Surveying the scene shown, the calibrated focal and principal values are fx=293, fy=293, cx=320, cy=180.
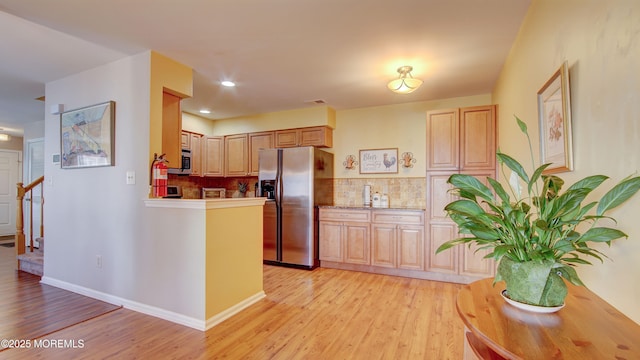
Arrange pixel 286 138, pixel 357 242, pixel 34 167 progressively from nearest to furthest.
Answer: pixel 357 242
pixel 286 138
pixel 34 167

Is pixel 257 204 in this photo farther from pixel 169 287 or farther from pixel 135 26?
pixel 135 26

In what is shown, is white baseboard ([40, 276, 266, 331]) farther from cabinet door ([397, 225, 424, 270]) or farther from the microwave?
the microwave

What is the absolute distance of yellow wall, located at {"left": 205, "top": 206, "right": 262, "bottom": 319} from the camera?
2.47m

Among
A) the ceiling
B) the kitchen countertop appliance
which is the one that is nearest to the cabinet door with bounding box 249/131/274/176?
the kitchen countertop appliance

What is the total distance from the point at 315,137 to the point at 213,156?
202 cm

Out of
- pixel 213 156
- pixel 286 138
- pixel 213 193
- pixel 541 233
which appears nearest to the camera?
pixel 541 233

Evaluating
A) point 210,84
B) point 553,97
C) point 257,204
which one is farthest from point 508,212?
point 210,84

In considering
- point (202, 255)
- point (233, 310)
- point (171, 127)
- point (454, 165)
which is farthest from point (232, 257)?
point (454, 165)

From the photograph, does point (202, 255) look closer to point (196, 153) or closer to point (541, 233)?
point (541, 233)

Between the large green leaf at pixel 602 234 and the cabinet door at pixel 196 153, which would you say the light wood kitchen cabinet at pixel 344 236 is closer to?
the cabinet door at pixel 196 153

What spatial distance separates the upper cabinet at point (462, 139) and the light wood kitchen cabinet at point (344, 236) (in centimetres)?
121

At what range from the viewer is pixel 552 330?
86 centimetres

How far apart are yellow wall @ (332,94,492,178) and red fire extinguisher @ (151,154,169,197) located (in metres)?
Answer: 2.75

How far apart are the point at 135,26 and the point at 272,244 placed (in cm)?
317
